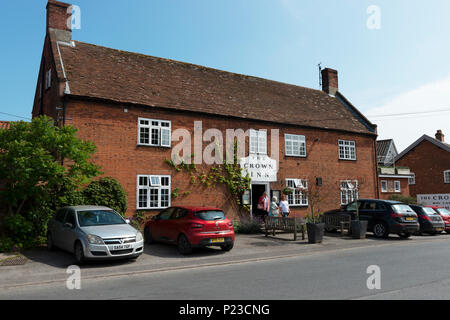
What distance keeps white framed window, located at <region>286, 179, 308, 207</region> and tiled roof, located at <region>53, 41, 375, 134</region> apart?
11.9 ft

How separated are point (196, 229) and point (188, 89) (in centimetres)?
1088

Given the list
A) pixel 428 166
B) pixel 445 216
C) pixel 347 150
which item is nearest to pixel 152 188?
pixel 347 150

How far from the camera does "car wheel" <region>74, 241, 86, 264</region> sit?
10102mm

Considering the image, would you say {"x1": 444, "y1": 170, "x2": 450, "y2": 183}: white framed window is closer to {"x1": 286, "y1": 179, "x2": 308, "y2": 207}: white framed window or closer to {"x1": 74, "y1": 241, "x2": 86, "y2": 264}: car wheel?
{"x1": 286, "y1": 179, "x2": 308, "y2": 207}: white framed window

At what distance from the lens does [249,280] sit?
26.1 ft

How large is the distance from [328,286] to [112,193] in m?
10.8

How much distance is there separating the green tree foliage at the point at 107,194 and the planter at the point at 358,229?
33.7ft

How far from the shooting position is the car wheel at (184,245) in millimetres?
11712

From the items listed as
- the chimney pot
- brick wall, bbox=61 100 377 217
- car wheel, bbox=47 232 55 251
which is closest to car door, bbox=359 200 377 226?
brick wall, bbox=61 100 377 217

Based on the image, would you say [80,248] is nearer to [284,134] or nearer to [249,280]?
[249,280]

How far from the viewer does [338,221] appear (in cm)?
1761

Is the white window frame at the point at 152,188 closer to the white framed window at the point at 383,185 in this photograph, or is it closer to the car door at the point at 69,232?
the car door at the point at 69,232
